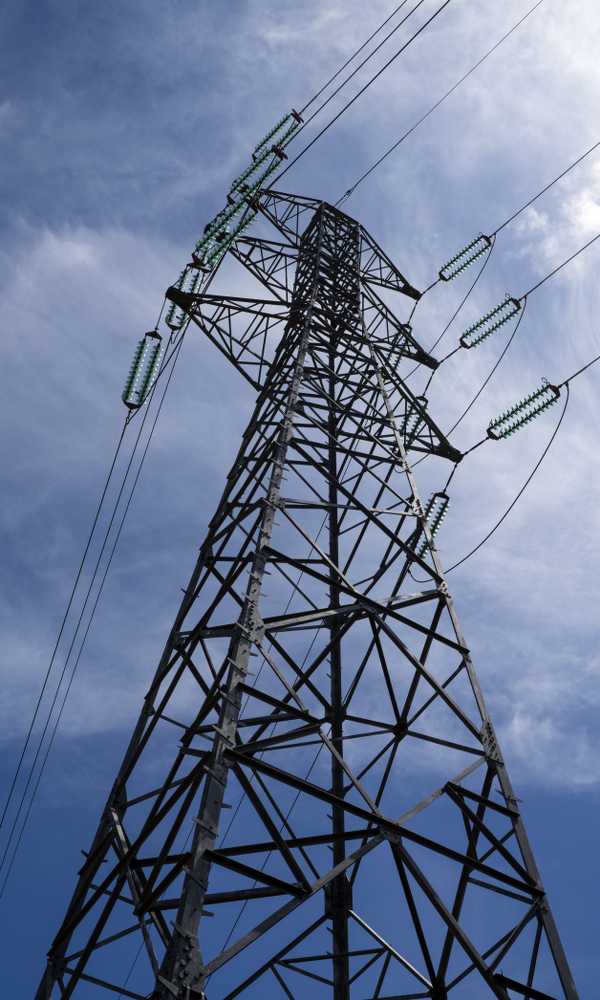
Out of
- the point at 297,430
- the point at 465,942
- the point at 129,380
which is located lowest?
the point at 465,942

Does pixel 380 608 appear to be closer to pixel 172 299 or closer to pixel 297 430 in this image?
pixel 297 430

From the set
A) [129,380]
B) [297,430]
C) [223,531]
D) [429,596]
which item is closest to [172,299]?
[129,380]

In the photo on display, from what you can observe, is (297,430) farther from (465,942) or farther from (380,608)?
(465,942)

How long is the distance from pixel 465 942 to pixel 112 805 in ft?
13.1

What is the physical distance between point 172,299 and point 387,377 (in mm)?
4735

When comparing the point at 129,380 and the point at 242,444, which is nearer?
the point at 242,444

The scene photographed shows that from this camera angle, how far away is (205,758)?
6574 mm

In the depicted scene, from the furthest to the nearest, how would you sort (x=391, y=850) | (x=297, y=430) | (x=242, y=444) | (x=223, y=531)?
(x=242, y=444) → (x=297, y=430) → (x=223, y=531) → (x=391, y=850)

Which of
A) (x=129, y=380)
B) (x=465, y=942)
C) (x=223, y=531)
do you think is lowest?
(x=465, y=942)

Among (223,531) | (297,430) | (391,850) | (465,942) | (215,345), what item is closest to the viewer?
(465,942)

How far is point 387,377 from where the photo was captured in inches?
567

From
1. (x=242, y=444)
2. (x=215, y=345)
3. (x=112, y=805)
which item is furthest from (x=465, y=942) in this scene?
(x=215, y=345)

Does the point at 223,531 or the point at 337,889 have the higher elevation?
the point at 223,531

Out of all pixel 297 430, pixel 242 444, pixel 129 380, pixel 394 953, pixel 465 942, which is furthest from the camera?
pixel 129 380
